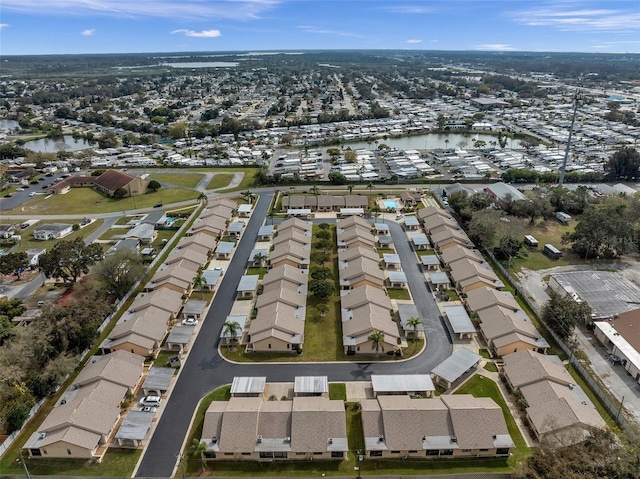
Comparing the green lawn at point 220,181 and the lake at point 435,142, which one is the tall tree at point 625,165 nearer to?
the lake at point 435,142

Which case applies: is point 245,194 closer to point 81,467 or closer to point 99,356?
point 99,356

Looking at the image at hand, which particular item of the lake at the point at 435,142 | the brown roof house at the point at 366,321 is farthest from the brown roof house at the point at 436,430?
the lake at the point at 435,142

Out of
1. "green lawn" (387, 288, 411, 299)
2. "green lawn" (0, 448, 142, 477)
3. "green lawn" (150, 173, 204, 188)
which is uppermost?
"green lawn" (150, 173, 204, 188)

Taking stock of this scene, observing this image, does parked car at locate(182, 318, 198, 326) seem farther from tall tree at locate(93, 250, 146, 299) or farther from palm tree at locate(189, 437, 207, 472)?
palm tree at locate(189, 437, 207, 472)

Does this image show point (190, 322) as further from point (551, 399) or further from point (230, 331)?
point (551, 399)

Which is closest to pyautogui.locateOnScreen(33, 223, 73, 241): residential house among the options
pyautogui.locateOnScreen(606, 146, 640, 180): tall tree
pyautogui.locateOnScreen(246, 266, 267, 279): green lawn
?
pyautogui.locateOnScreen(246, 266, 267, 279): green lawn

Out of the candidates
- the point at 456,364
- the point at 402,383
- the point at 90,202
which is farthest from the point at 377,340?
the point at 90,202

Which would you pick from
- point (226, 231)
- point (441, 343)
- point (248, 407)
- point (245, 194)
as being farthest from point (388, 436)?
point (245, 194)
